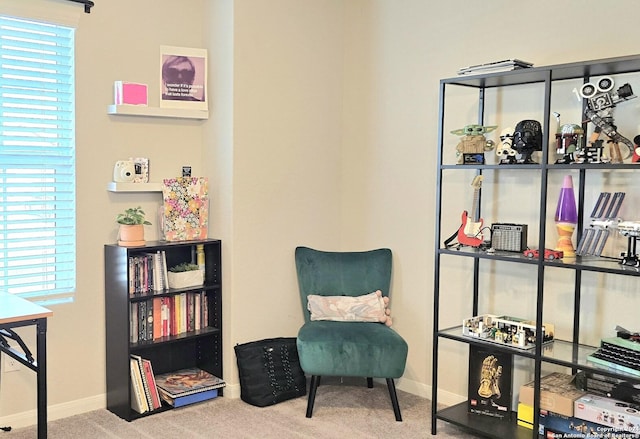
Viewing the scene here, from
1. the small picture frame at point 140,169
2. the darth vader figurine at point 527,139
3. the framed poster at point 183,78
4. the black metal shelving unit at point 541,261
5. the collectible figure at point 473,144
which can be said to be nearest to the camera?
the black metal shelving unit at point 541,261

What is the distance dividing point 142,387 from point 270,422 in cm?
70

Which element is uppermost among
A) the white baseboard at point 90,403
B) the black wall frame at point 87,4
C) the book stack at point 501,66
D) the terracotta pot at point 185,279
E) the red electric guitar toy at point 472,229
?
the black wall frame at point 87,4

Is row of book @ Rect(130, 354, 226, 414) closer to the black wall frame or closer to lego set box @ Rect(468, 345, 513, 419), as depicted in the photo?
lego set box @ Rect(468, 345, 513, 419)

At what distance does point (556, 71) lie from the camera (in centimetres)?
275

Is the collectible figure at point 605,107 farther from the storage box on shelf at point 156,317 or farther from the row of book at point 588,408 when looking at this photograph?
the storage box on shelf at point 156,317

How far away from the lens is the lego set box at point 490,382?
315 cm

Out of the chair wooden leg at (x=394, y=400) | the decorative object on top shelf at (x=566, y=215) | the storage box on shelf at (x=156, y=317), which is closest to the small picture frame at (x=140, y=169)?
the storage box on shelf at (x=156, y=317)

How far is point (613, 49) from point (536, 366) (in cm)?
145

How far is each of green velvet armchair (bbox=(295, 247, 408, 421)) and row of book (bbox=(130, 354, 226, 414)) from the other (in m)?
0.59

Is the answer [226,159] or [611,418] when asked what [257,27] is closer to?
[226,159]

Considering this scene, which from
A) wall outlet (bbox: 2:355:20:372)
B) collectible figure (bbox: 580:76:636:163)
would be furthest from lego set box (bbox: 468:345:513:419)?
wall outlet (bbox: 2:355:20:372)

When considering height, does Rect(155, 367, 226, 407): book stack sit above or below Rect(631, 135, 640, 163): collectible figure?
below

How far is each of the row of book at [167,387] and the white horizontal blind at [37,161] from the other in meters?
0.54

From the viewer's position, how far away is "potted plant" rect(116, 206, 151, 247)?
3.36 metres
